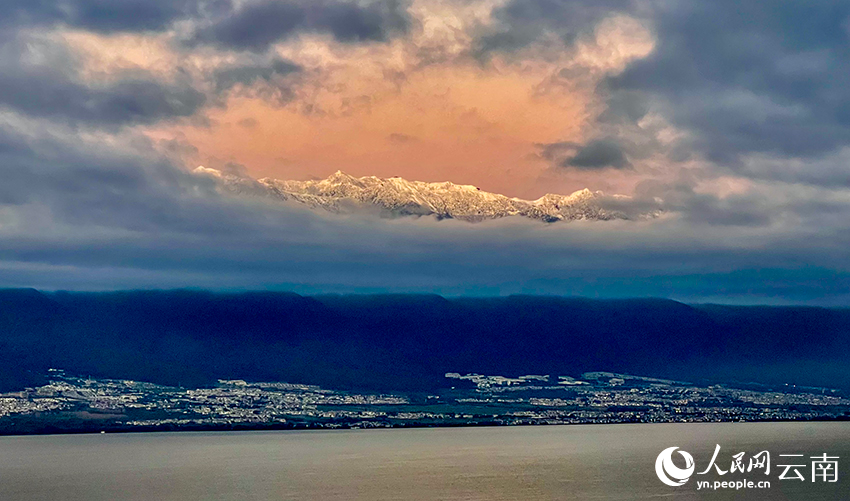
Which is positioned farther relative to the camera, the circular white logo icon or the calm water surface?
the circular white logo icon

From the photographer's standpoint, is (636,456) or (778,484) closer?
(778,484)

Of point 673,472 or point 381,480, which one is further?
point 673,472

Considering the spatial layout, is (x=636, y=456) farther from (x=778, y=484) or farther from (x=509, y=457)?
(x=778, y=484)

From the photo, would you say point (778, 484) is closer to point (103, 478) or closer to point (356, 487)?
point (356, 487)

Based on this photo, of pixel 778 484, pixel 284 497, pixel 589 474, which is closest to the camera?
pixel 284 497

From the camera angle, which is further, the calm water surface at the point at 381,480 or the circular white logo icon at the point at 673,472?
the circular white logo icon at the point at 673,472

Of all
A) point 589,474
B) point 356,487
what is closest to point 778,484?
point 589,474

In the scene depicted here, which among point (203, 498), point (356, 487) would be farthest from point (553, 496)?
point (203, 498)

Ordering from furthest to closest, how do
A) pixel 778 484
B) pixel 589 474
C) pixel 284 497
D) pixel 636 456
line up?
pixel 636 456 → pixel 589 474 → pixel 778 484 → pixel 284 497

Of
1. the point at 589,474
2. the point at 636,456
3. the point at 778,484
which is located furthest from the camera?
the point at 636,456
